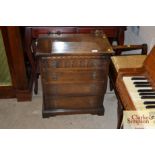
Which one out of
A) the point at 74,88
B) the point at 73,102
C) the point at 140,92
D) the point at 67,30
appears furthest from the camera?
the point at 67,30

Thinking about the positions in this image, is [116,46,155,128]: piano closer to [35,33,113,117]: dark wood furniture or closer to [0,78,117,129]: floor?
[35,33,113,117]: dark wood furniture

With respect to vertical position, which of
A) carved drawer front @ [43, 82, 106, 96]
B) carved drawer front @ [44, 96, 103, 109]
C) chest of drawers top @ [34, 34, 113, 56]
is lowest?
carved drawer front @ [44, 96, 103, 109]

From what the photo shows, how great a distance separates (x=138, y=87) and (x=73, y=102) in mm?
841

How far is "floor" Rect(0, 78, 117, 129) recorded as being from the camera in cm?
226

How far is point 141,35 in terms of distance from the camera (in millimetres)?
2566

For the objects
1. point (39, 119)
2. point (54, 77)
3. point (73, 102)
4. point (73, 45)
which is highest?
point (73, 45)

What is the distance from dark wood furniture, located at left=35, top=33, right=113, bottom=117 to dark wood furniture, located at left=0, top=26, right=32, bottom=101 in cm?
25

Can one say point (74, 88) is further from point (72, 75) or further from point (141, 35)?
point (141, 35)

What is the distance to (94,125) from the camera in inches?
89.4

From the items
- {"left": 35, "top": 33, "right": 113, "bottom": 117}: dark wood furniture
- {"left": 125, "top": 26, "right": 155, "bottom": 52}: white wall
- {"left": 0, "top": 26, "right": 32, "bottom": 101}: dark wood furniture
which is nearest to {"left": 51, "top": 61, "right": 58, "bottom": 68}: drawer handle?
{"left": 35, "top": 33, "right": 113, "bottom": 117}: dark wood furniture

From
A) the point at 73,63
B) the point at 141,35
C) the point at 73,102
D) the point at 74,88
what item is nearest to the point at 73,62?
the point at 73,63

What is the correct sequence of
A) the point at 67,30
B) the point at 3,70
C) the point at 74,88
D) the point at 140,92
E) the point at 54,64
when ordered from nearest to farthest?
the point at 140,92
the point at 54,64
the point at 74,88
the point at 3,70
the point at 67,30

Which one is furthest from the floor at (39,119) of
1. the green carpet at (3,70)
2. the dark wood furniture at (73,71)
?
the green carpet at (3,70)

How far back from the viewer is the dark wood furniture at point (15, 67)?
2.19 m
